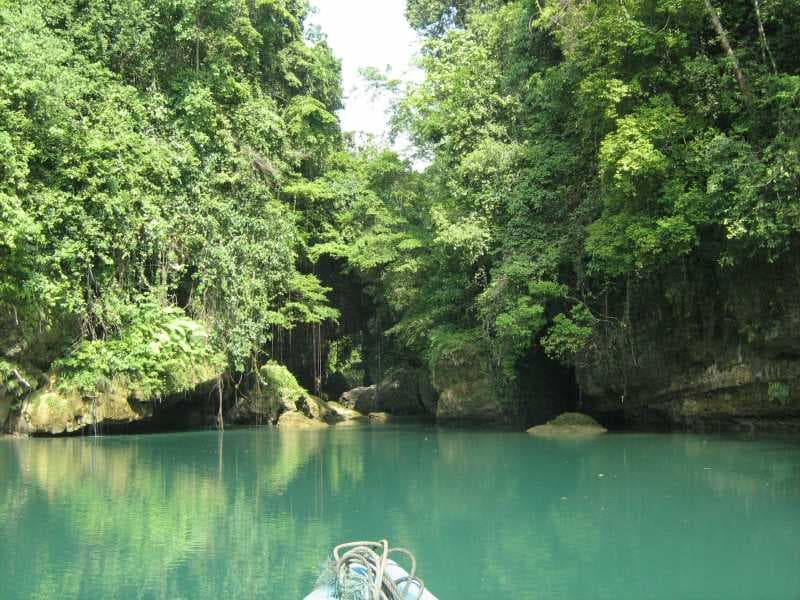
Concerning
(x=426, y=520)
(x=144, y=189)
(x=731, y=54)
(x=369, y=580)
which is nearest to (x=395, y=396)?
(x=144, y=189)

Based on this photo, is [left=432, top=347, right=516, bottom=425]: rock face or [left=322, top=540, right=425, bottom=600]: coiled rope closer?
[left=322, top=540, right=425, bottom=600]: coiled rope

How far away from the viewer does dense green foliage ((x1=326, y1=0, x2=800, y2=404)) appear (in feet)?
42.9

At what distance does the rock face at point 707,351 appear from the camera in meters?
14.5

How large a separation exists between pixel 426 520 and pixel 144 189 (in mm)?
12509

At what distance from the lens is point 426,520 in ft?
24.5

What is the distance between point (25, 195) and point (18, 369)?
3.47 meters

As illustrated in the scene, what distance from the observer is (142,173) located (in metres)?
17.6

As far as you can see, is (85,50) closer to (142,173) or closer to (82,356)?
(142,173)

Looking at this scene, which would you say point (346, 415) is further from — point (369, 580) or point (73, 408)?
point (369, 580)

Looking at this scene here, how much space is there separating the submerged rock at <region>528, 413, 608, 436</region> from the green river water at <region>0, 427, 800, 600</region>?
11.7 feet

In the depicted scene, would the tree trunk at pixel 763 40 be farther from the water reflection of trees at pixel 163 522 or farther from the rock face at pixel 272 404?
the rock face at pixel 272 404

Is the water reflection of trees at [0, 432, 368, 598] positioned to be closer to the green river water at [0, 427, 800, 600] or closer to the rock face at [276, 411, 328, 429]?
the green river water at [0, 427, 800, 600]

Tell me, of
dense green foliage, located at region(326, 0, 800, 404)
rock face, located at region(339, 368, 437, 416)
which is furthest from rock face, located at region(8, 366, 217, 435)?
rock face, located at region(339, 368, 437, 416)

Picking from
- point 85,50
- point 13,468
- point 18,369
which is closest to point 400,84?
point 85,50
